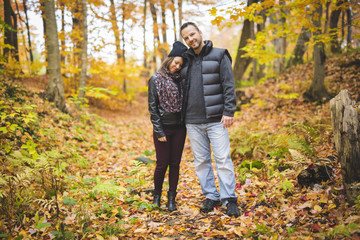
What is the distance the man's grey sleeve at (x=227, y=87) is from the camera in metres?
3.12

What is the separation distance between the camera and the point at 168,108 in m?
3.32

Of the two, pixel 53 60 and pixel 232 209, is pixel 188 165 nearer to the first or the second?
pixel 232 209

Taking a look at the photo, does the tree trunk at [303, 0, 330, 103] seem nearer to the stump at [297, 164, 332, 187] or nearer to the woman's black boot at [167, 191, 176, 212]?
the stump at [297, 164, 332, 187]

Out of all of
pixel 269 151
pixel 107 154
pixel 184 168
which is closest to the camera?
pixel 269 151

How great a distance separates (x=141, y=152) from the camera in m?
7.17

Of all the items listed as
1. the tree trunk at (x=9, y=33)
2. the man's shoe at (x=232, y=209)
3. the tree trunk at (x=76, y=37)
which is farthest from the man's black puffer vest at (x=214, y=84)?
the tree trunk at (x=76, y=37)

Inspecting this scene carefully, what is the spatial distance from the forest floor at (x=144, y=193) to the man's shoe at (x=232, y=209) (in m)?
0.10

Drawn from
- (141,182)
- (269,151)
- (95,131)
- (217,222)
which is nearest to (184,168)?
(141,182)

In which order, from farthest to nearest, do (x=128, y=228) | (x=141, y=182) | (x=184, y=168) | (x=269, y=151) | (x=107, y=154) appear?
(x=107, y=154), (x=184, y=168), (x=269, y=151), (x=141, y=182), (x=128, y=228)

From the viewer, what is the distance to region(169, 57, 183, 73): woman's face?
3.33 m

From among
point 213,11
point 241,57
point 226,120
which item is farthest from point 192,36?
point 241,57

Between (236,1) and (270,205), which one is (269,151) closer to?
(270,205)

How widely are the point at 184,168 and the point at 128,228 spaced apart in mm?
2822

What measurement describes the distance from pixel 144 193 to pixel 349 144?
10.4 feet
